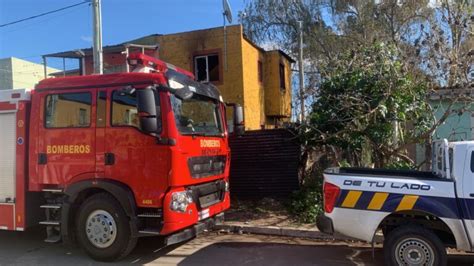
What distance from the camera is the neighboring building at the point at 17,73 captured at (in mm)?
39312

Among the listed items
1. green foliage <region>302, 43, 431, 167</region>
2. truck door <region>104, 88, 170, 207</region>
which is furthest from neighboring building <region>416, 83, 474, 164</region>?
truck door <region>104, 88, 170, 207</region>

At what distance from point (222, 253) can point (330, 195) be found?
2295mm

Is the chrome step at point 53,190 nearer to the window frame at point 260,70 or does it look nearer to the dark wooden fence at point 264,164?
the dark wooden fence at point 264,164

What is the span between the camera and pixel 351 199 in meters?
6.27

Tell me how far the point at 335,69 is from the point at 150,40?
11744 mm

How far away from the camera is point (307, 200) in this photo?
10.3 m

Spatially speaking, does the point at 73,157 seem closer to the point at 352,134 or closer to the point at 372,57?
the point at 352,134

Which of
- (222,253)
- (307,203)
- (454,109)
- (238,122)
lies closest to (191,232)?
(222,253)

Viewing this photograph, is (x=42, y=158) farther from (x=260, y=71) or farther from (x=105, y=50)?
(x=260, y=71)

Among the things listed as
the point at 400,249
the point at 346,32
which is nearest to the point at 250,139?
the point at 400,249

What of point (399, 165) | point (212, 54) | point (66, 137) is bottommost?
point (399, 165)

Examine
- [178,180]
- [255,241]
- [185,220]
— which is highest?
[178,180]

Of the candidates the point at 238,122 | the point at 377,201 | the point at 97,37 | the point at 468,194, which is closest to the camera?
the point at 468,194

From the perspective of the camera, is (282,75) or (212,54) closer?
(212,54)
